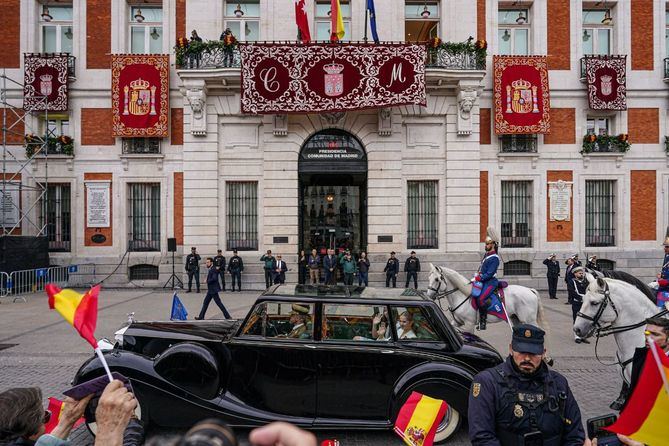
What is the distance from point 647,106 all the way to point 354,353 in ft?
69.7

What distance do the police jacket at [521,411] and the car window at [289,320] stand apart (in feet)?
8.52

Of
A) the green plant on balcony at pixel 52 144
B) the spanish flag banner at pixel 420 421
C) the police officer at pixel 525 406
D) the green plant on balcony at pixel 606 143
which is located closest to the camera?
the police officer at pixel 525 406

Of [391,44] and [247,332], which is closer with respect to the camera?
[247,332]

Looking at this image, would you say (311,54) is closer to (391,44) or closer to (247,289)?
(391,44)

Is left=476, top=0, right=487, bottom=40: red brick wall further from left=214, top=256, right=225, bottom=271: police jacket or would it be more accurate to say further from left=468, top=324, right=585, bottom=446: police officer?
left=468, top=324, right=585, bottom=446: police officer

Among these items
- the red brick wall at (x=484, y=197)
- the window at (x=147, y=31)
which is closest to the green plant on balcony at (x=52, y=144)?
the window at (x=147, y=31)

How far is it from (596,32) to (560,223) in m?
9.11

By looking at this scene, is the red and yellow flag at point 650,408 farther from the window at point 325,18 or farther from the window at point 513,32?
the window at point 513,32

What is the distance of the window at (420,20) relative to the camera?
19.2 m

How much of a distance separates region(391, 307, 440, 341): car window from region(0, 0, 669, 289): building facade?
A: 1317 centimetres

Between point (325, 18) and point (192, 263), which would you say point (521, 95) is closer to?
point (325, 18)

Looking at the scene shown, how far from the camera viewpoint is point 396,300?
5324 mm

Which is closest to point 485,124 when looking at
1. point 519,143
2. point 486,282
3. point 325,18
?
Answer: point 519,143

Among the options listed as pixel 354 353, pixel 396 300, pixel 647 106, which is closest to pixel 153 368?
pixel 354 353
